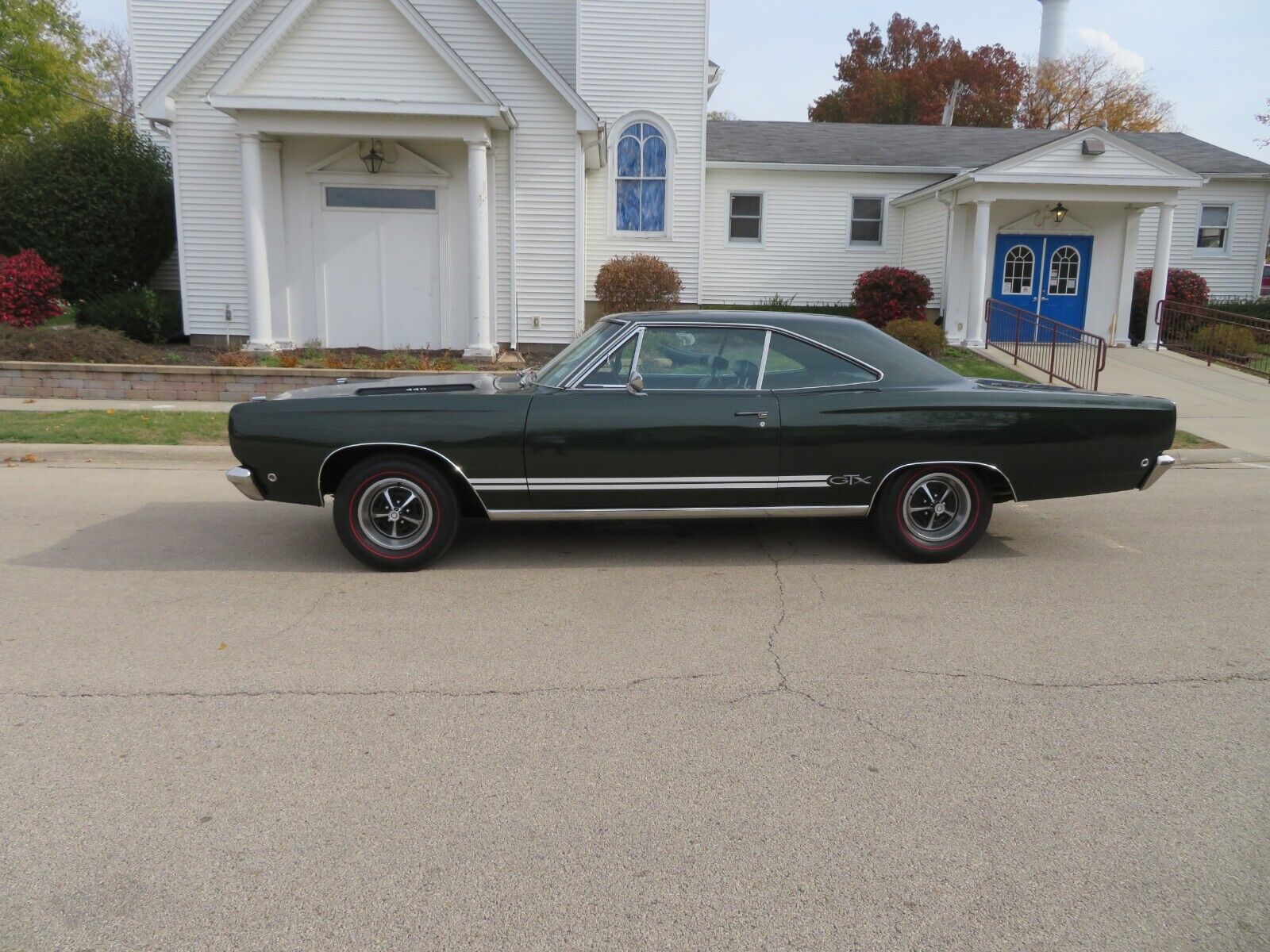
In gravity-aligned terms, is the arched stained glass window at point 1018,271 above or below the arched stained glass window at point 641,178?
below

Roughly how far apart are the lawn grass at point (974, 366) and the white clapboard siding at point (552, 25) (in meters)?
10.2

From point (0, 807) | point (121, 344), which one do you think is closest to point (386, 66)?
point (121, 344)

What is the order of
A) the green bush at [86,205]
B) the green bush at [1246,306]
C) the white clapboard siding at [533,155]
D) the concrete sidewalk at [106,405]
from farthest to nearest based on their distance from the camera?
1. the green bush at [1246,306]
2. the green bush at [86,205]
3. the white clapboard siding at [533,155]
4. the concrete sidewalk at [106,405]

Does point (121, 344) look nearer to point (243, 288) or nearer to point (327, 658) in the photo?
point (243, 288)

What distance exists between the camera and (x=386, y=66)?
50.0ft

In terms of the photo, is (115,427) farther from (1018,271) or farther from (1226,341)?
(1226,341)

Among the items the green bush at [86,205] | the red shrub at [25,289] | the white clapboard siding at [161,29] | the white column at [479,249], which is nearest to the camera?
the white column at [479,249]

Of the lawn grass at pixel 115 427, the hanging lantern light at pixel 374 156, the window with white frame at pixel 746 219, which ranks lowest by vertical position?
the lawn grass at pixel 115 427

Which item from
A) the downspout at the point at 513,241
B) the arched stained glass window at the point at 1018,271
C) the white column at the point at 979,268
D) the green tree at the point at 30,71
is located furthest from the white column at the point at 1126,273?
the green tree at the point at 30,71

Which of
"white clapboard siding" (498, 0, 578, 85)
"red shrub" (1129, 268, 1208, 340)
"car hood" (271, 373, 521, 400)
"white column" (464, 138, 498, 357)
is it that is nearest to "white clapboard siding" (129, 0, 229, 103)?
"white clapboard siding" (498, 0, 578, 85)

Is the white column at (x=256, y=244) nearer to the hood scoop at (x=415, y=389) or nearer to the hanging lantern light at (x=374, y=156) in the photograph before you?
the hanging lantern light at (x=374, y=156)

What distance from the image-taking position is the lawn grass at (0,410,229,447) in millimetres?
10155

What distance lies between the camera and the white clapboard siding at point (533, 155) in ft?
54.3

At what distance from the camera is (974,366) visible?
1709cm
